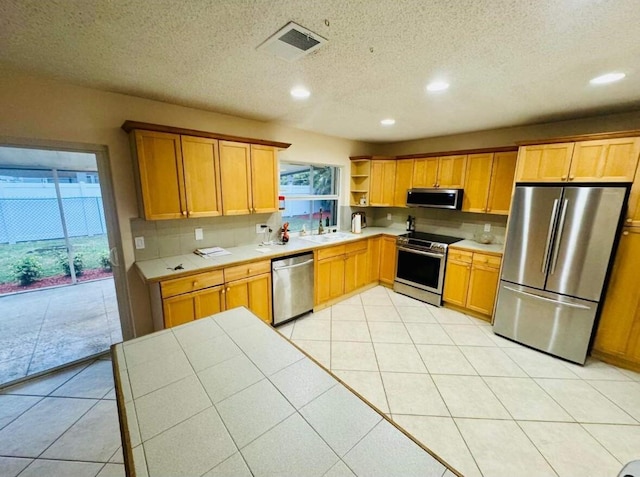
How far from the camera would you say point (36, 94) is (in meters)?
1.99

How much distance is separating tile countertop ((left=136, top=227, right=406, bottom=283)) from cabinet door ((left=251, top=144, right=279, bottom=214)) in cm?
49

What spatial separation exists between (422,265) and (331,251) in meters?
1.40

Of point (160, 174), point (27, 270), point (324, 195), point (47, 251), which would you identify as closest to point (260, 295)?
point (160, 174)

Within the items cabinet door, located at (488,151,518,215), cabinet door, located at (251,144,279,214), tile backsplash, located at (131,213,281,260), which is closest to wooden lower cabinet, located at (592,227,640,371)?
cabinet door, located at (488,151,518,215)

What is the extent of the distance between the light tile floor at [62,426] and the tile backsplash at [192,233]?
119 cm

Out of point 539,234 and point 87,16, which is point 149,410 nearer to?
point 87,16

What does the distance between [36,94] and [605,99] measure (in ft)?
15.6

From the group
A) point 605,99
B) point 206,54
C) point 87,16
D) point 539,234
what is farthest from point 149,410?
point 605,99

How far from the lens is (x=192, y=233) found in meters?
2.92

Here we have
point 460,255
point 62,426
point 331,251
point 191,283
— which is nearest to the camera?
point 62,426

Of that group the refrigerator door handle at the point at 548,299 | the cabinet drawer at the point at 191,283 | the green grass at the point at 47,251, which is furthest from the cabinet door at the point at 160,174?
the refrigerator door handle at the point at 548,299

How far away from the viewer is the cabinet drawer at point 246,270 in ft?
8.66

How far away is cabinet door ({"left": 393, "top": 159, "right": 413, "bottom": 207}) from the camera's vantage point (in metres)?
4.19

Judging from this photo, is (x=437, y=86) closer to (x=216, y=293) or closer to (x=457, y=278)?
(x=457, y=278)
